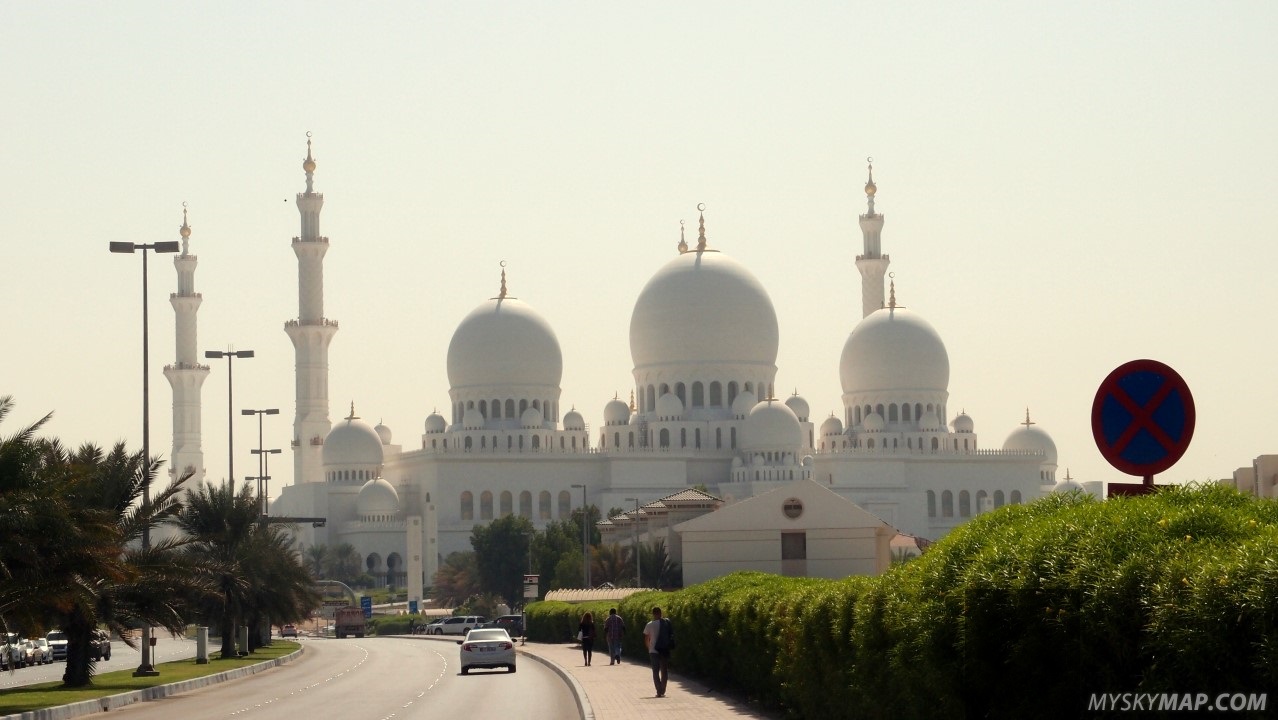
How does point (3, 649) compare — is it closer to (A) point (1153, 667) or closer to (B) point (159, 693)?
(B) point (159, 693)

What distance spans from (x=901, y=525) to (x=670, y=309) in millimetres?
15445

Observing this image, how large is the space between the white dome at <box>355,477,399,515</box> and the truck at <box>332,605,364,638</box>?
2443 cm

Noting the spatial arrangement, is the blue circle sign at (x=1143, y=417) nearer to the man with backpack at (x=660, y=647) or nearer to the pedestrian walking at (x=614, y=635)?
the man with backpack at (x=660, y=647)

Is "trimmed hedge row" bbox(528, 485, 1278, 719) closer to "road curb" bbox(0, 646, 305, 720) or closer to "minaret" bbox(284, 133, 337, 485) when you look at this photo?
"road curb" bbox(0, 646, 305, 720)

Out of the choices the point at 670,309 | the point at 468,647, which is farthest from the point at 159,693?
the point at 670,309

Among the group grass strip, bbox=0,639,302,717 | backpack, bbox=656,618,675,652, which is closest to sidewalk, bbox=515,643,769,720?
backpack, bbox=656,618,675,652

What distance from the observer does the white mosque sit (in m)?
88.9

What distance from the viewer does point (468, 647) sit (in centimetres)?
2989

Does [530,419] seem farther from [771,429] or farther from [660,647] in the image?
[660,647]

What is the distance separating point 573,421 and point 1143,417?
86239 millimetres

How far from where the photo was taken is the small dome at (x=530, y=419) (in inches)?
3590

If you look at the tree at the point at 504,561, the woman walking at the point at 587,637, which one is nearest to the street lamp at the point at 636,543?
the tree at the point at 504,561

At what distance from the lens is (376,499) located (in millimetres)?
89688

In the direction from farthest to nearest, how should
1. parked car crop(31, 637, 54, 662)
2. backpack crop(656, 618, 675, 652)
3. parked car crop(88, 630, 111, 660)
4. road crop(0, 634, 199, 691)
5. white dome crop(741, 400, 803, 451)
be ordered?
white dome crop(741, 400, 803, 451) → parked car crop(31, 637, 54, 662) → road crop(0, 634, 199, 691) → parked car crop(88, 630, 111, 660) → backpack crop(656, 618, 675, 652)
